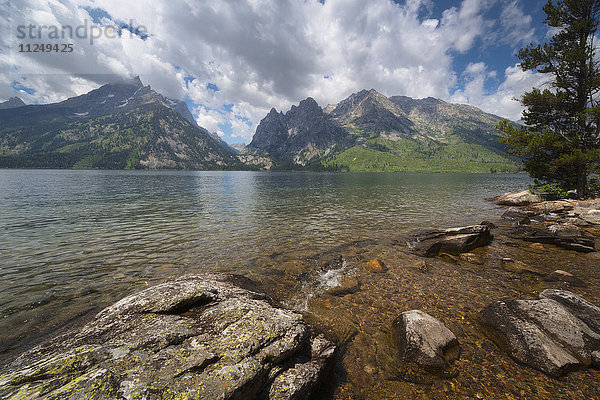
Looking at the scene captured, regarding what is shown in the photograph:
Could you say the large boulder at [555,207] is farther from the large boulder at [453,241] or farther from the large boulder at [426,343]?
the large boulder at [426,343]

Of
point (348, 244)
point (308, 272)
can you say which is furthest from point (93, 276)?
point (348, 244)

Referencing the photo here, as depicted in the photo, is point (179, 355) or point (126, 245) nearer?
point (179, 355)

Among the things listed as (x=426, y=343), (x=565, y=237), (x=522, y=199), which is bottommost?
(x=426, y=343)

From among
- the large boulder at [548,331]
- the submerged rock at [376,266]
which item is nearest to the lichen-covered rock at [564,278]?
the large boulder at [548,331]

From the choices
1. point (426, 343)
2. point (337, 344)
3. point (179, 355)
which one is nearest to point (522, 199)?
point (426, 343)

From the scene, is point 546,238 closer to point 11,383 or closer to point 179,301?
point 179,301

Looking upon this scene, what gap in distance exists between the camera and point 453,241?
653 inches

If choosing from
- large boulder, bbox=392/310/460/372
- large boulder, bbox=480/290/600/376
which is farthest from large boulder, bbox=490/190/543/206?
large boulder, bbox=392/310/460/372

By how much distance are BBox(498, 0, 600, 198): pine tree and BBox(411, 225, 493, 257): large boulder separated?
21.7 metres

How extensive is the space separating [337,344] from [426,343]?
291cm

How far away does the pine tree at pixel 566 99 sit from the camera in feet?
89.9

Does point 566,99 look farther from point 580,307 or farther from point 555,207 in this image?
point 580,307

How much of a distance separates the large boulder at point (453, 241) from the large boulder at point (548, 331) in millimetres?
7276

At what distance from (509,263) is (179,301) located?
18.8 meters
